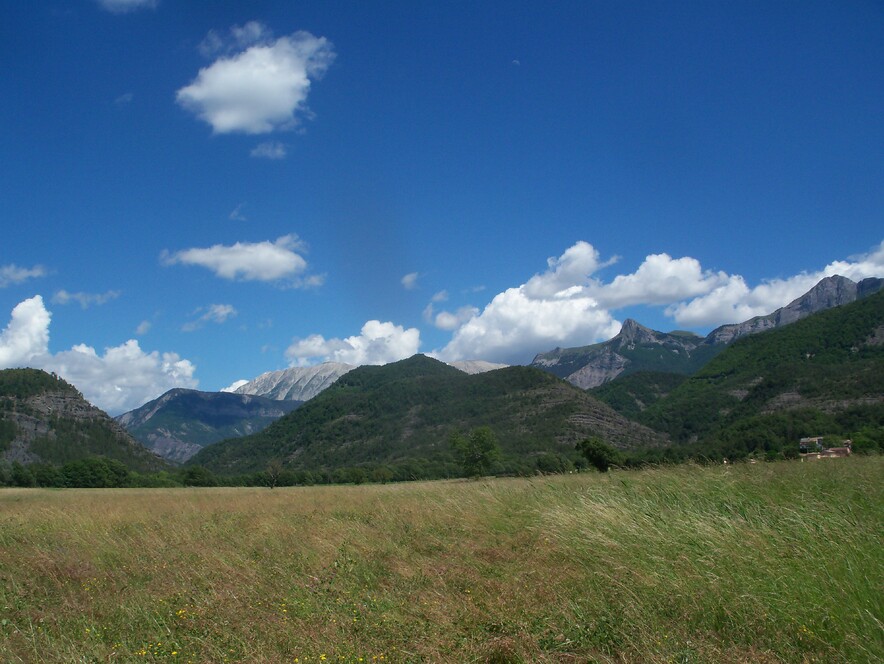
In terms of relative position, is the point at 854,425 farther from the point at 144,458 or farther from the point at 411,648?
the point at 144,458

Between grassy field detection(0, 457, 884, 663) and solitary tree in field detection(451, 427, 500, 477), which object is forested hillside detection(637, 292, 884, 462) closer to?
solitary tree in field detection(451, 427, 500, 477)

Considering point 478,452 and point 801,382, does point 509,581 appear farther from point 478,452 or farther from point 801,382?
point 801,382

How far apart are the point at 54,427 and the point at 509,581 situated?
188253 millimetres

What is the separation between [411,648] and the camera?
4.70 m

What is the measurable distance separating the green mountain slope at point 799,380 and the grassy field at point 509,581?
9791 cm

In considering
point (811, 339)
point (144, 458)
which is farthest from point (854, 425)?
point (144, 458)

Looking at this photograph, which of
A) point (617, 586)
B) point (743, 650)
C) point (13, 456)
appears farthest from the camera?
point (13, 456)

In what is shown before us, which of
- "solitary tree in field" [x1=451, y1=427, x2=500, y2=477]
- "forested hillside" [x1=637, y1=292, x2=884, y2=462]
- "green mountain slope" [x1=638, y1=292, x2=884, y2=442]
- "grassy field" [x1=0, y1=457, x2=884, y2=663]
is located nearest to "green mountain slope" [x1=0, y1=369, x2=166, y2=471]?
"solitary tree in field" [x1=451, y1=427, x2=500, y2=477]

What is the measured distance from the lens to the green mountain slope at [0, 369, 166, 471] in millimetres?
149375

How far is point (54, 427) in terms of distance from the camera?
161 metres

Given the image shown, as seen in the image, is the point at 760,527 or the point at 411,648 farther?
the point at 760,527

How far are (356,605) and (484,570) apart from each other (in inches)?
56.3

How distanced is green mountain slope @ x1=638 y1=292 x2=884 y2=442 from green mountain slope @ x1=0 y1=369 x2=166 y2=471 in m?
142

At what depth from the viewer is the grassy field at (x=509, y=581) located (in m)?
4.48
